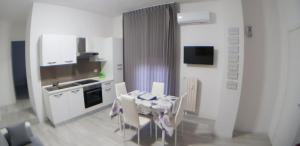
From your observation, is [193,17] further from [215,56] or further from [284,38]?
[284,38]

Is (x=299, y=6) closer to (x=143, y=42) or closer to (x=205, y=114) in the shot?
(x=205, y=114)

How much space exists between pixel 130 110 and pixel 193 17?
92.2 inches

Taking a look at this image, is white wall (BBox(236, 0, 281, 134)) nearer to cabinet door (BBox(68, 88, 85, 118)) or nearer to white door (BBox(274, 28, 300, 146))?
white door (BBox(274, 28, 300, 146))

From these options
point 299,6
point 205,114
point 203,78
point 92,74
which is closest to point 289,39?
point 299,6

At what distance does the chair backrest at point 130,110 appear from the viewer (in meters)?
2.46

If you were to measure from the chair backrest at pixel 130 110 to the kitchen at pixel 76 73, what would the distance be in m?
1.59

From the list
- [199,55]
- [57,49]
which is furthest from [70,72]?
[199,55]

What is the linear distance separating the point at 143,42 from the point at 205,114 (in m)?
2.43

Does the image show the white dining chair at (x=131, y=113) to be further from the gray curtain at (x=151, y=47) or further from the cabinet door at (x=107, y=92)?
the cabinet door at (x=107, y=92)

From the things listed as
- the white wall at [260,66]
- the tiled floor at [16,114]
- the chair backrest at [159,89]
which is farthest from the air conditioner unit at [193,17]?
the tiled floor at [16,114]

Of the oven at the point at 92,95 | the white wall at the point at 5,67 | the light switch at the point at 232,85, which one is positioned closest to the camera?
the light switch at the point at 232,85

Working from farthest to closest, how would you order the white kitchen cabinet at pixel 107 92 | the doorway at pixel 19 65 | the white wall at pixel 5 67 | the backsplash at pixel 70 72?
the doorway at pixel 19 65 < the white wall at pixel 5 67 < the white kitchen cabinet at pixel 107 92 < the backsplash at pixel 70 72

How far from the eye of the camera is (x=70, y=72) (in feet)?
13.3

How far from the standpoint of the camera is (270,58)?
270 centimetres
